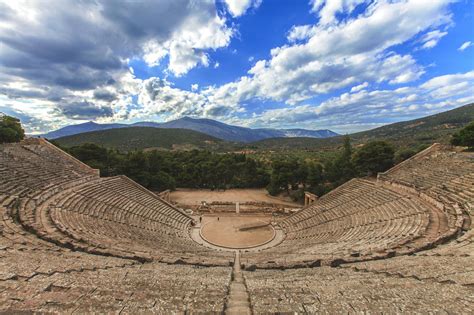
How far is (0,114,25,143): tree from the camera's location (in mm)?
28328

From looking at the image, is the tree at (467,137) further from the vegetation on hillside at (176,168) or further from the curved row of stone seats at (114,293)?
the curved row of stone seats at (114,293)

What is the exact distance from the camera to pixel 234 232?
20.2 m

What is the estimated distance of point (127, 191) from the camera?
20422 millimetres

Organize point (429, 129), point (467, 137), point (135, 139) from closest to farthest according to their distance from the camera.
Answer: point (467, 137) < point (429, 129) < point (135, 139)

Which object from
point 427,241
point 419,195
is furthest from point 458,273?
point 419,195

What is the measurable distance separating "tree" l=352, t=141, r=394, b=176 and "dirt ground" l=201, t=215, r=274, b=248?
47.3 feet

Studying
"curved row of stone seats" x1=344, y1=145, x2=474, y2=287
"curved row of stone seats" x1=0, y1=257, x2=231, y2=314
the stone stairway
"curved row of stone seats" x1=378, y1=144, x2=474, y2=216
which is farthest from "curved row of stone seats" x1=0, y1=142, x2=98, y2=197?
"curved row of stone seats" x1=378, y1=144, x2=474, y2=216

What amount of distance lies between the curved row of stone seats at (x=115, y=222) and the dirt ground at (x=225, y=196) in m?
8.97

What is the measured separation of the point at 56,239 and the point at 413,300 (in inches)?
445

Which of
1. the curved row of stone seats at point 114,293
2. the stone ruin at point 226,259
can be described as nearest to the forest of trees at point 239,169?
the stone ruin at point 226,259

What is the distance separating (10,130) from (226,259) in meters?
34.6

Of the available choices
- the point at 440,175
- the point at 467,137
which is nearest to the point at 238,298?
the point at 440,175

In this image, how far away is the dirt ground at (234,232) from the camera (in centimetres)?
1817

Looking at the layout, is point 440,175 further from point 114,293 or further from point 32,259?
point 32,259
